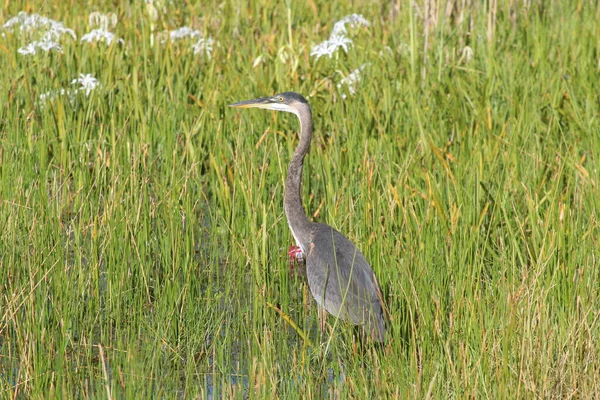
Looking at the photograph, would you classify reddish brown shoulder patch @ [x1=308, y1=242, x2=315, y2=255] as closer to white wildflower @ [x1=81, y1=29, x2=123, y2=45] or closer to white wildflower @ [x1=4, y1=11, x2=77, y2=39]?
white wildflower @ [x1=81, y1=29, x2=123, y2=45]

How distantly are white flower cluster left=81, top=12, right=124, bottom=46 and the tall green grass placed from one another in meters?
0.08

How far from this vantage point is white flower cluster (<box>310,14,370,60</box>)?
18.2 feet

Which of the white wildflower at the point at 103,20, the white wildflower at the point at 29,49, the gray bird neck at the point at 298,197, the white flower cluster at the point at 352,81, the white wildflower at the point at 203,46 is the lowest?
the gray bird neck at the point at 298,197

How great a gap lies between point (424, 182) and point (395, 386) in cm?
182

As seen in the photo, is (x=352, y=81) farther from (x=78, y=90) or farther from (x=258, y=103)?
(x=78, y=90)

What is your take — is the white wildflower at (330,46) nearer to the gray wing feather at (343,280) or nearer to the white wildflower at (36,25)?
the white wildflower at (36,25)

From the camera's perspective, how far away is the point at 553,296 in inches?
128

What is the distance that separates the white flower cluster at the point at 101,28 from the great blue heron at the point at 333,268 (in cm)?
212

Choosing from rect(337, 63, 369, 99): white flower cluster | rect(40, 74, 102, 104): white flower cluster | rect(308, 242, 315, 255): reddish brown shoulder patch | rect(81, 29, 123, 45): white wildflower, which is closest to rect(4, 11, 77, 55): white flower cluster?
rect(81, 29, 123, 45): white wildflower

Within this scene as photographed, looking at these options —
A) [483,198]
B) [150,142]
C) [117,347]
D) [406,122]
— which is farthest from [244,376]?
[406,122]

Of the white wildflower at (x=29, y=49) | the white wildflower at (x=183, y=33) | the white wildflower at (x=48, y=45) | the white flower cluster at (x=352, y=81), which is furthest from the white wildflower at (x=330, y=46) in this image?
the white wildflower at (x=29, y=49)

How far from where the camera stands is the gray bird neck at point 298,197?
399 cm

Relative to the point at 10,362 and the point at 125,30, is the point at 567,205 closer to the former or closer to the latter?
the point at 10,362

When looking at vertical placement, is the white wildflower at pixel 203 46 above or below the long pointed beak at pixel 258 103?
above
